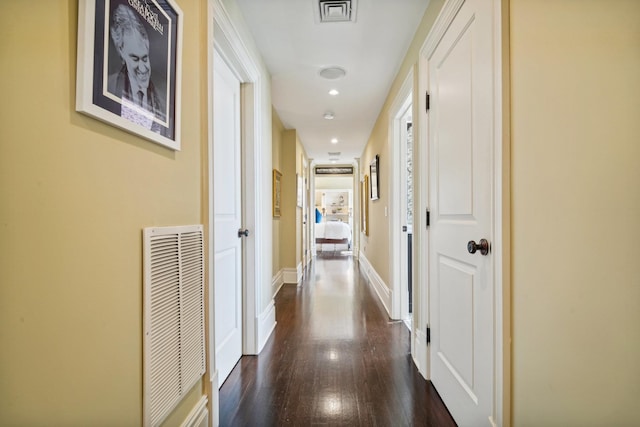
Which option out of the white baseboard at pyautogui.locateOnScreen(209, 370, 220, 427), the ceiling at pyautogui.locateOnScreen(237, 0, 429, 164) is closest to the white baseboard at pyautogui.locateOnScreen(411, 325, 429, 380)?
the white baseboard at pyautogui.locateOnScreen(209, 370, 220, 427)

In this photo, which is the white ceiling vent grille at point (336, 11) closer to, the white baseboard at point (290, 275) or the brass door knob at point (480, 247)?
the brass door knob at point (480, 247)

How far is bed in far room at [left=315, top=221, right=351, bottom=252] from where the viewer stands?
27.8 ft

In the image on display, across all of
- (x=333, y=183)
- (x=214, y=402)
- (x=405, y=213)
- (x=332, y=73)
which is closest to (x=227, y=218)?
(x=214, y=402)

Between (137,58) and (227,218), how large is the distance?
1.15 metres

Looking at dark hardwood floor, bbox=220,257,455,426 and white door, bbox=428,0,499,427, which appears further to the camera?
dark hardwood floor, bbox=220,257,455,426

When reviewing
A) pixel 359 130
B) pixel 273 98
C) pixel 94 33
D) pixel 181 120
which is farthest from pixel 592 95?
pixel 359 130

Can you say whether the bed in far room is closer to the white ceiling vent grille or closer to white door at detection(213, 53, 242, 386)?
white door at detection(213, 53, 242, 386)

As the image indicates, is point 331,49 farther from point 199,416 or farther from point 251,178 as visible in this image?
point 199,416

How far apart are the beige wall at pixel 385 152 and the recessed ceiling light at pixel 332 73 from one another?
1.70 ft

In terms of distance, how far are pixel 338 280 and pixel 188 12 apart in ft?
13.4

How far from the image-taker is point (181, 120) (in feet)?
3.87

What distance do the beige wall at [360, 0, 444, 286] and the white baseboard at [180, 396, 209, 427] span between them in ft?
7.24

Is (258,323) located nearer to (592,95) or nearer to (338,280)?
(592,95)

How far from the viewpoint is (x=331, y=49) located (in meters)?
2.31
